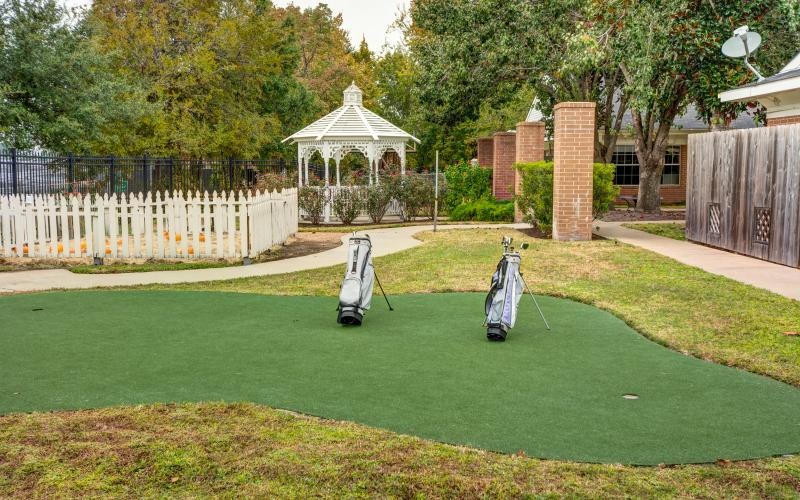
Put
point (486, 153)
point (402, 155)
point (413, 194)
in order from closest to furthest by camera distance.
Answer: point (413, 194) → point (402, 155) → point (486, 153)

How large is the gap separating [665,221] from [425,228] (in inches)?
249

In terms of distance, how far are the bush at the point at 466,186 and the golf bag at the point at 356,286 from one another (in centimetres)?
1680

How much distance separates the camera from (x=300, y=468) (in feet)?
14.6

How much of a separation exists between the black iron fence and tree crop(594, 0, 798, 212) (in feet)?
31.1

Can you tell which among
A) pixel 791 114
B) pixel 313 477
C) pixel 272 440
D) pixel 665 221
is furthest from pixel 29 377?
pixel 665 221

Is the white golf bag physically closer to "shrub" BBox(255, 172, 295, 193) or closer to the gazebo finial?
"shrub" BBox(255, 172, 295, 193)

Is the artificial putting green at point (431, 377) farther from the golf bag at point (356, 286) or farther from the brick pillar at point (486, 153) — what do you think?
the brick pillar at point (486, 153)

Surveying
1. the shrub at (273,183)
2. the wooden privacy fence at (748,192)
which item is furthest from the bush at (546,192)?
the shrub at (273,183)

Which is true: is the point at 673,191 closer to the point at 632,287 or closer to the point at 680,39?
the point at 680,39

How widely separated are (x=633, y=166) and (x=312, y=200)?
49.5ft

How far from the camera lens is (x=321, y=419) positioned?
5316mm

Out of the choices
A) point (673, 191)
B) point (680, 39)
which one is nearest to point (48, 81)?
point (680, 39)

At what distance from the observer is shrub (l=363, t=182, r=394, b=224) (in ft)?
74.5

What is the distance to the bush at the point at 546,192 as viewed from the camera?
16.4 m
